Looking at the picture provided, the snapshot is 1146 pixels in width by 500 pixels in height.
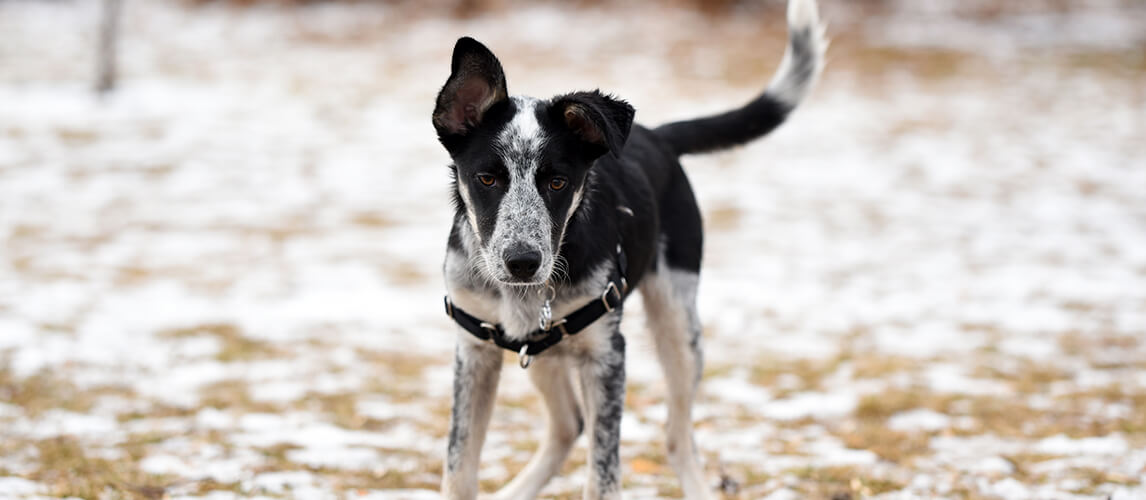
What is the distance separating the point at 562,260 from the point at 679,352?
3.49 feet

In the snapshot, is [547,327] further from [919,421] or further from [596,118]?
[919,421]

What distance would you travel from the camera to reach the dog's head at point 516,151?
2.94 metres

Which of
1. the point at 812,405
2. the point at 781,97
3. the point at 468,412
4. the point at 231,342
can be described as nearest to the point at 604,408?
the point at 468,412

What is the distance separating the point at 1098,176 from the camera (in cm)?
1091

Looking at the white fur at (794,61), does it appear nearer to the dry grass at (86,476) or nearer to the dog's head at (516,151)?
the dog's head at (516,151)

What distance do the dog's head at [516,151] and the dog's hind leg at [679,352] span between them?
Result: 3.33ft

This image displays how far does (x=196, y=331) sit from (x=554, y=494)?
338cm

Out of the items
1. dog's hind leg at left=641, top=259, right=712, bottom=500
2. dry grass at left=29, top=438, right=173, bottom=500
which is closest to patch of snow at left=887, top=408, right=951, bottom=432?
dog's hind leg at left=641, top=259, right=712, bottom=500

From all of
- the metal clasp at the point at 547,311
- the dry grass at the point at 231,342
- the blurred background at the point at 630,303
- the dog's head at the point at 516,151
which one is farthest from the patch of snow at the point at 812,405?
the dry grass at the point at 231,342

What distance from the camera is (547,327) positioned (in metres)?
3.25

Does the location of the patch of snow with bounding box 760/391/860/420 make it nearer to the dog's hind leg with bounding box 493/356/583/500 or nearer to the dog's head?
the dog's hind leg with bounding box 493/356/583/500

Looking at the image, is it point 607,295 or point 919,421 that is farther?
point 919,421

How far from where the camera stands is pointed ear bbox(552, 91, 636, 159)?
117 inches

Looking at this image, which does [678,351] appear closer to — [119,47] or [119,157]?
[119,157]
